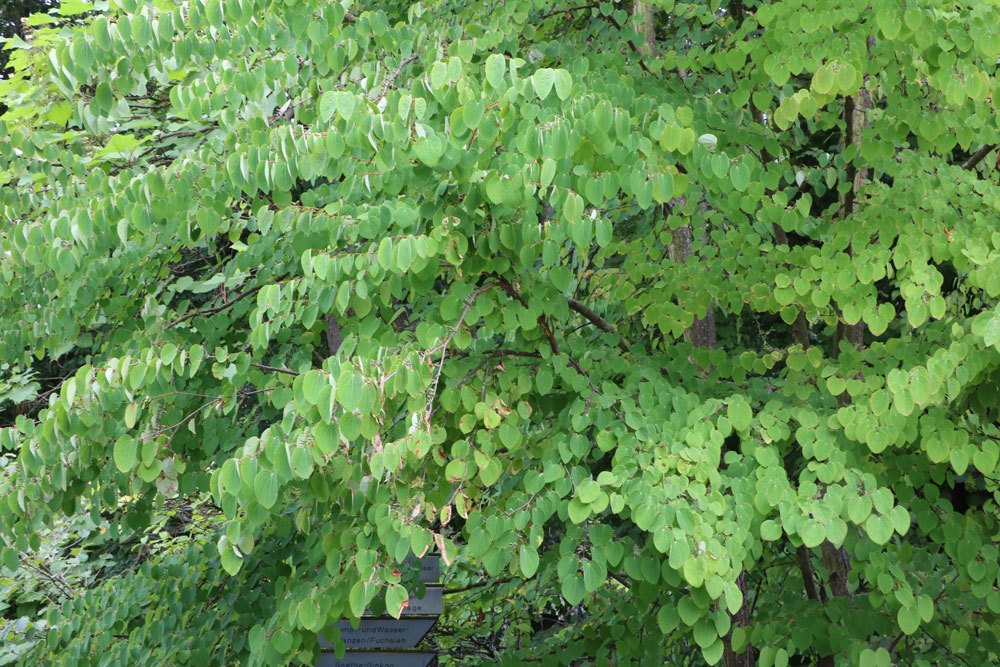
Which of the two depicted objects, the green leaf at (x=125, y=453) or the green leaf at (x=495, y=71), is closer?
the green leaf at (x=495, y=71)

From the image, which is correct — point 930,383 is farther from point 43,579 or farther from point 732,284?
point 43,579

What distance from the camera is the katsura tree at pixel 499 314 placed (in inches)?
88.8

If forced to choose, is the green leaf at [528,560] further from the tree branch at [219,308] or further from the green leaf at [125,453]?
the tree branch at [219,308]

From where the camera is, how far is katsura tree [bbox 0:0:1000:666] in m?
2.26

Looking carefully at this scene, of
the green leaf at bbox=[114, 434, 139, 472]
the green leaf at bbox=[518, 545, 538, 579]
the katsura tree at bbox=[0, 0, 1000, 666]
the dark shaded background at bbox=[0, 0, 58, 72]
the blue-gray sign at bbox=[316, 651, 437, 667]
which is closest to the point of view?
the katsura tree at bbox=[0, 0, 1000, 666]

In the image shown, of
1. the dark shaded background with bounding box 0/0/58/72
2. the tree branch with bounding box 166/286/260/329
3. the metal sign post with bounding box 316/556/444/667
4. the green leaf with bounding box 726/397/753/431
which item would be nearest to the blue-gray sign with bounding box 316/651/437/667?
the metal sign post with bounding box 316/556/444/667

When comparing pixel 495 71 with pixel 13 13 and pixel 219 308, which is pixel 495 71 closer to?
pixel 219 308

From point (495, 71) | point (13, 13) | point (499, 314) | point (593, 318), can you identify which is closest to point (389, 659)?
point (593, 318)

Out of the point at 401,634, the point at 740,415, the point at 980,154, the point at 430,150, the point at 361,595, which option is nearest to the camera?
the point at 430,150

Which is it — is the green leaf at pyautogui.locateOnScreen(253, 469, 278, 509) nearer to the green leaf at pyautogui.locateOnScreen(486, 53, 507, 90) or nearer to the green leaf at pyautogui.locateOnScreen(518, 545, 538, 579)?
the green leaf at pyautogui.locateOnScreen(518, 545, 538, 579)

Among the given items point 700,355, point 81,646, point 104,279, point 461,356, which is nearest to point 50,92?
point 104,279

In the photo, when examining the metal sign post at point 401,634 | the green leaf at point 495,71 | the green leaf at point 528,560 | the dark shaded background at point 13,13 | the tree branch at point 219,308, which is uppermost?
the green leaf at point 495,71

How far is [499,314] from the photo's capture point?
2.63 m

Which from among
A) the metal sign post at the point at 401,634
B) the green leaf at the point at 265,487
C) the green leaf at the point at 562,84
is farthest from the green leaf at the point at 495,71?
the metal sign post at the point at 401,634
